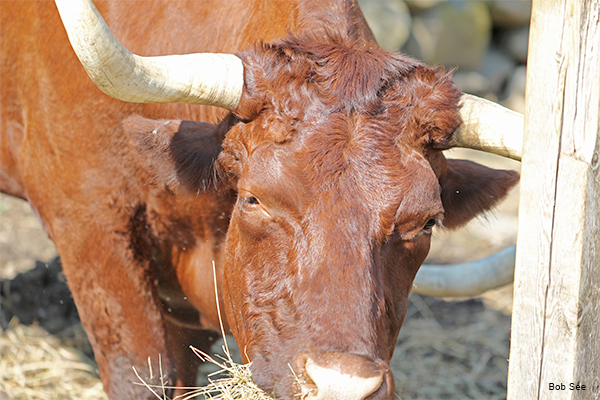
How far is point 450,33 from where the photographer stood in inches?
456

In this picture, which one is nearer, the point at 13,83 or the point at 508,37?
the point at 13,83

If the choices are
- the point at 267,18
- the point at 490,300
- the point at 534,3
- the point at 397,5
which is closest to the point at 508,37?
the point at 397,5

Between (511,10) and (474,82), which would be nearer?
(474,82)

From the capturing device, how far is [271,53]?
2.85 meters

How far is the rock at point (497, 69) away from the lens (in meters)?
12.3

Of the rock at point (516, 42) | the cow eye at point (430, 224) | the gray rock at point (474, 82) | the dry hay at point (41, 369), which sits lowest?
the dry hay at point (41, 369)

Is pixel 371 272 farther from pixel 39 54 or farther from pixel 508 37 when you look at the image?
pixel 508 37

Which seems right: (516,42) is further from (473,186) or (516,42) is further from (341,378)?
(341,378)

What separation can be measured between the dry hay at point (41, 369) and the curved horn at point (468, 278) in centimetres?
276

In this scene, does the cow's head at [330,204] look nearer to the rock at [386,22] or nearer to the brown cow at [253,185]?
the brown cow at [253,185]

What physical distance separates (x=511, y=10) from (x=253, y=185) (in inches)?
432

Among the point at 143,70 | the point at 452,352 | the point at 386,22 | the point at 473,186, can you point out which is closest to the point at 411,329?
the point at 452,352

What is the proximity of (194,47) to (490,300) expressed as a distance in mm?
4828

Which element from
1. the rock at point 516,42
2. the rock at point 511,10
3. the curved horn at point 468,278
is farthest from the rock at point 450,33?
the curved horn at point 468,278
